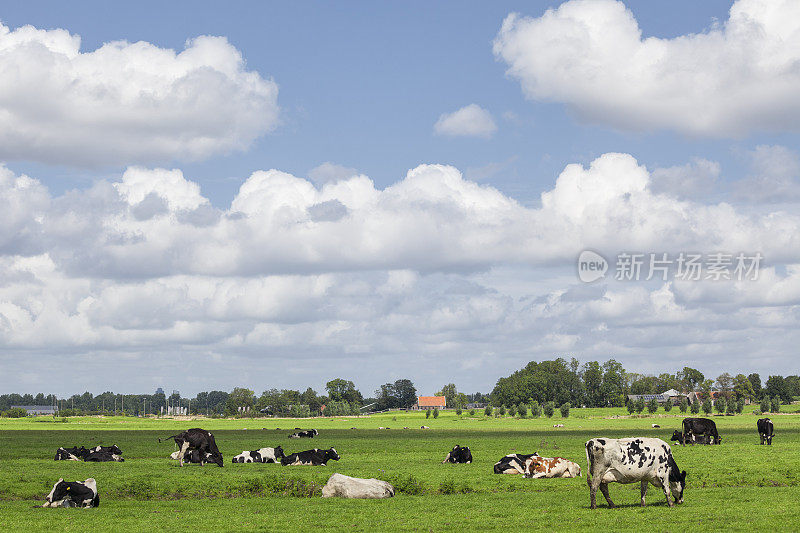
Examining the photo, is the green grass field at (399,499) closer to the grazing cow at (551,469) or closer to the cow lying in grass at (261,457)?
the grazing cow at (551,469)

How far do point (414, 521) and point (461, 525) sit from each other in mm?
1452

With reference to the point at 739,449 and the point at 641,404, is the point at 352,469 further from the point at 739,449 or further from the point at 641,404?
the point at 641,404

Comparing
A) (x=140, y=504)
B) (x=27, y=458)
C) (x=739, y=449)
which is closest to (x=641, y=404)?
(x=739, y=449)

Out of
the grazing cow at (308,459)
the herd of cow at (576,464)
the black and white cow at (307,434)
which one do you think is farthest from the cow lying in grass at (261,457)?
the black and white cow at (307,434)

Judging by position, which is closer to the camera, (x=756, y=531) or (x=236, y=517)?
(x=756, y=531)

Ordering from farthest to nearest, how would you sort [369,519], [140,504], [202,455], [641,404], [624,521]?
[641,404]
[202,455]
[140,504]
[369,519]
[624,521]

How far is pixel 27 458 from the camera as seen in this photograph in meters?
46.2

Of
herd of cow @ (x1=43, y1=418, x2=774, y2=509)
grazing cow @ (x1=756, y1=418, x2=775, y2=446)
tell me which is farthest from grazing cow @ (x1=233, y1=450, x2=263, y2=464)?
grazing cow @ (x1=756, y1=418, x2=775, y2=446)

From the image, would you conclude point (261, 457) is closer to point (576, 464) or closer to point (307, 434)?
point (576, 464)

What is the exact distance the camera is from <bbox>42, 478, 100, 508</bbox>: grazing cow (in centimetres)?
2592

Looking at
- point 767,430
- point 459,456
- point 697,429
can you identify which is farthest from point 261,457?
point 767,430

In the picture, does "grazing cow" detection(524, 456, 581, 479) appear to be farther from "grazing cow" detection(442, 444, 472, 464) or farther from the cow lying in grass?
the cow lying in grass

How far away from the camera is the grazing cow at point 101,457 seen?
43281mm

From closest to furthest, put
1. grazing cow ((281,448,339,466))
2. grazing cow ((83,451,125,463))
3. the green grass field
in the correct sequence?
the green grass field < grazing cow ((281,448,339,466)) < grazing cow ((83,451,125,463))
